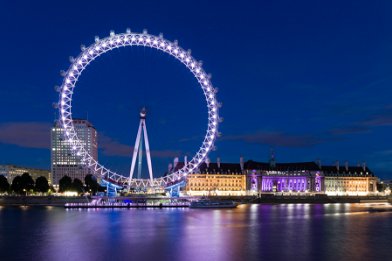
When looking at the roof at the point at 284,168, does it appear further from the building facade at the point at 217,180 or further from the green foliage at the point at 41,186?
the green foliage at the point at 41,186

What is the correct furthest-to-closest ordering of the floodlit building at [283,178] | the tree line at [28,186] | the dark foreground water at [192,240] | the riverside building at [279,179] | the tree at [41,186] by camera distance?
the floodlit building at [283,178] < the riverside building at [279,179] < the tree at [41,186] < the tree line at [28,186] < the dark foreground water at [192,240]

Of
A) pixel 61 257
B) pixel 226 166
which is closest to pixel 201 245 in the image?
pixel 61 257

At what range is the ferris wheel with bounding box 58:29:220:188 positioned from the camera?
46000 mm

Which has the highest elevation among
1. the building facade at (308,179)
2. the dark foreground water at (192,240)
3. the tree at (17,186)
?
the building facade at (308,179)

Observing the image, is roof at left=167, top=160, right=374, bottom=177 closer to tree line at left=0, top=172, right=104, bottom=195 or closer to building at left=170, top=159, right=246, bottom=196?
building at left=170, top=159, right=246, bottom=196

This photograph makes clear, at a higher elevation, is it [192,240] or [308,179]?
[308,179]

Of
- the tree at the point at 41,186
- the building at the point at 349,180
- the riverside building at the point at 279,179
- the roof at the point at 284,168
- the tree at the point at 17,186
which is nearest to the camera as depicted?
the tree at the point at 17,186

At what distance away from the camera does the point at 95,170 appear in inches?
1988

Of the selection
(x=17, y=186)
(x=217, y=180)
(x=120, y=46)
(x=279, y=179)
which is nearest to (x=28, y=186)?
(x=17, y=186)

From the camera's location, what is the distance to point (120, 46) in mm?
47000

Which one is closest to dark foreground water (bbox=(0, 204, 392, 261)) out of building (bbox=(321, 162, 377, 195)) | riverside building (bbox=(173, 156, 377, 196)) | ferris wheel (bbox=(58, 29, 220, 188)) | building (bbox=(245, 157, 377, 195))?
ferris wheel (bbox=(58, 29, 220, 188))

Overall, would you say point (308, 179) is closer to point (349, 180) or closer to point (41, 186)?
point (349, 180)

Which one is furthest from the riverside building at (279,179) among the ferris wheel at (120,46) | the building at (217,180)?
the ferris wheel at (120,46)

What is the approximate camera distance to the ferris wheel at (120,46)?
46000 millimetres
